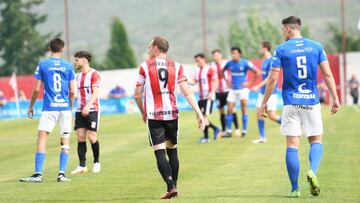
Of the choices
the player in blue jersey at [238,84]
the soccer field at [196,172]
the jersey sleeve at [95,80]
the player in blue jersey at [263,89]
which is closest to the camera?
the soccer field at [196,172]

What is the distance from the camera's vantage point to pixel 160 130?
11.5 meters

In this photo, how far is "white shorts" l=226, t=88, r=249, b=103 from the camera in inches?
926

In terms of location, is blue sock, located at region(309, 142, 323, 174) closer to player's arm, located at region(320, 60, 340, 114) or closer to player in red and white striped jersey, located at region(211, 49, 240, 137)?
player's arm, located at region(320, 60, 340, 114)

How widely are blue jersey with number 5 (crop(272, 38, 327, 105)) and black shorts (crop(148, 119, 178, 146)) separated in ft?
4.81

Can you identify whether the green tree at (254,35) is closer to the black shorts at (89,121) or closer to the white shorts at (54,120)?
the black shorts at (89,121)

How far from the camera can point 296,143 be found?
11391 millimetres

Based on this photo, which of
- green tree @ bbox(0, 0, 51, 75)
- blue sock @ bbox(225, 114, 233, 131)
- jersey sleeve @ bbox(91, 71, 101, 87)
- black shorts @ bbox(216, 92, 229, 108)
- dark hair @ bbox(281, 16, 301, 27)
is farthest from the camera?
green tree @ bbox(0, 0, 51, 75)

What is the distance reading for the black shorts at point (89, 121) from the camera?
1532 centimetres

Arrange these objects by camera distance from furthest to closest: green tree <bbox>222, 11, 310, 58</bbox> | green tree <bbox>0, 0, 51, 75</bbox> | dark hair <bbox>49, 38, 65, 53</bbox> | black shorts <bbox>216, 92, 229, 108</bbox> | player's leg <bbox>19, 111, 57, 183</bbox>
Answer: green tree <bbox>222, 11, 310, 58</bbox>, green tree <bbox>0, 0, 51, 75</bbox>, black shorts <bbox>216, 92, 229, 108</bbox>, player's leg <bbox>19, 111, 57, 183</bbox>, dark hair <bbox>49, 38, 65, 53</bbox>

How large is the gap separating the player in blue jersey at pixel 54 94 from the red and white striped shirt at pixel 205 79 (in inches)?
351

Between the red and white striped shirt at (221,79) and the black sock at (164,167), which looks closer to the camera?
the black sock at (164,167)

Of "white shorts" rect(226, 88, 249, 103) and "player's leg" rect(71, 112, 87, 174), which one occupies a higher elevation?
"white shorts" rect(226, 88, 249, 103)

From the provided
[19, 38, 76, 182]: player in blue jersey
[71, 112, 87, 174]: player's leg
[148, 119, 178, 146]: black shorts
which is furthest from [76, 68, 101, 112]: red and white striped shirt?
[148, 119, 178, 146]: black shorts

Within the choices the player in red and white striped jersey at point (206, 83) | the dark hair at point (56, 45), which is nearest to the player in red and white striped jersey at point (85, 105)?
the dark hair at point (56, 45)
